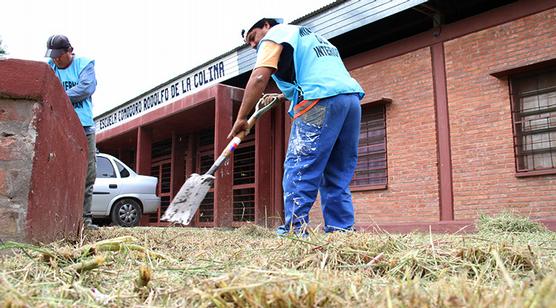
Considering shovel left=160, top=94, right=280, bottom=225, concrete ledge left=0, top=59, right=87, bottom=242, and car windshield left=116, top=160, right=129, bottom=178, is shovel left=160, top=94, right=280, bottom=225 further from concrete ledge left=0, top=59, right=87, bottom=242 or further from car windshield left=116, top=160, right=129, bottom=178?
car windshield left=116, top=160, right=129, bottom=178

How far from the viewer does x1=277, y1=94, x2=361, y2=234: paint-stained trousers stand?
131 inches

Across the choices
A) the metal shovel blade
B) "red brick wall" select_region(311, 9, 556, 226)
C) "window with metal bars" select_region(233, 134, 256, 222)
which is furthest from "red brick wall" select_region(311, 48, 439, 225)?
the metal shovel blade

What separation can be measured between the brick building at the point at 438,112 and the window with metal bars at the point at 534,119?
0.04 feet

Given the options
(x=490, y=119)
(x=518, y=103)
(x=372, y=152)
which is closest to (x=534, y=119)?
(x=518, y=103)

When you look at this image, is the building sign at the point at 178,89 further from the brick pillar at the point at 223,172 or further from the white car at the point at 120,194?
the white car at the point at 120,194

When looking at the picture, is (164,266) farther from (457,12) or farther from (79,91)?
(457,12)

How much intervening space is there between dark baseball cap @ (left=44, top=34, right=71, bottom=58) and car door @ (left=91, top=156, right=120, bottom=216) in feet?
17.4

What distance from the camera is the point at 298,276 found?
1.09 metres

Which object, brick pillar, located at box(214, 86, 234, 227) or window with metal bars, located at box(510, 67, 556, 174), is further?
brick pillar, located at box(214, 86, 234, 227)

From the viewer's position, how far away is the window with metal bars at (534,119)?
6.13m

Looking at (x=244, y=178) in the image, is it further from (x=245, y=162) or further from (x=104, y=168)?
(x=104, y=168)

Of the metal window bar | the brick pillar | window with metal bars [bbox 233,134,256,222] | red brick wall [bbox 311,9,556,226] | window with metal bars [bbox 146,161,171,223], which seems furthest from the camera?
window with metal bars [bbox 146,161,171,223]

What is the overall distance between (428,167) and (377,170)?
981 mm

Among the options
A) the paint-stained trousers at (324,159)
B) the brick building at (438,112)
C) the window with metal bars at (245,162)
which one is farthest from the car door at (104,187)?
the paint-stained trousers at (324,159)
